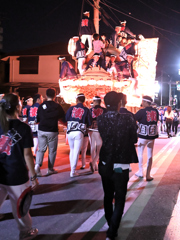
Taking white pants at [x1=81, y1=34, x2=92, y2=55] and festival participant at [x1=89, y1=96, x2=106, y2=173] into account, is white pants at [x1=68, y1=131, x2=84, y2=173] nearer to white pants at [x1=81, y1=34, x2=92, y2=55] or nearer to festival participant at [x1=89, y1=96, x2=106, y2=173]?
festival participant at [x1=89, y1=96, x2=106, y2=173]

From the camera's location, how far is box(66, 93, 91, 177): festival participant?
6652mm

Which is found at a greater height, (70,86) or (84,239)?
(70,86)

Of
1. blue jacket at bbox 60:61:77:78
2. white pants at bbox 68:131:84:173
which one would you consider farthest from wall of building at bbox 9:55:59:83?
white pants at bbox 68:131:84:173

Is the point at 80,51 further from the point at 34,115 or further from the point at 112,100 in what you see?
the point at 112,100

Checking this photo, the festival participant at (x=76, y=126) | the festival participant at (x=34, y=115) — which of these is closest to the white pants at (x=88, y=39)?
the festival participant at (x=34, y=115)

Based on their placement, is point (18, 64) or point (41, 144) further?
point (18, 64)

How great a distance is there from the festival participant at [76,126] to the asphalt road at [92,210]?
63 cm

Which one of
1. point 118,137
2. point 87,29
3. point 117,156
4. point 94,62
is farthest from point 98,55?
point 117,156

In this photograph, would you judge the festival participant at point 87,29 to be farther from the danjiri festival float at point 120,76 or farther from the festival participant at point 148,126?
the festival participant at point 148,126

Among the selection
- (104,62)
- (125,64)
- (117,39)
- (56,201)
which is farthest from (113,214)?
(117,39)

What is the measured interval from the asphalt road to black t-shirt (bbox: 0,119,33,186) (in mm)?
943

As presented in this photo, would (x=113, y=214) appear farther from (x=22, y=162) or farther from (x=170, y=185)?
(x=170, y=185)

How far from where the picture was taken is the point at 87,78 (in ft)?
36.8

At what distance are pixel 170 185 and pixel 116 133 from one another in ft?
11.2
